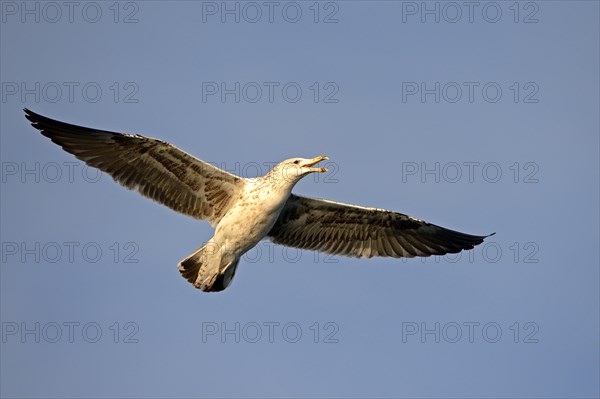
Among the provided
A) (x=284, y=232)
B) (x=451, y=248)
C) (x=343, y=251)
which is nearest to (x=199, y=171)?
(x=284, y=232)

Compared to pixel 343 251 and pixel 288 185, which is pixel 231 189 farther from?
pixel 343 251

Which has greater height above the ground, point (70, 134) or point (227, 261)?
point (70, 134)

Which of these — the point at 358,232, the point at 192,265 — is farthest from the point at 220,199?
the point at 358,232

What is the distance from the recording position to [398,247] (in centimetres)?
1992

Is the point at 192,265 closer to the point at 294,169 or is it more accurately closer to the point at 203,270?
the point at 203,270

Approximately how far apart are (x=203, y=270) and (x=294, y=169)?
7.68ft

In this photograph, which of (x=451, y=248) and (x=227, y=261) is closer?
(x=227, y=261)

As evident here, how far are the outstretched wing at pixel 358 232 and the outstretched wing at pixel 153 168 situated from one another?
129 cm

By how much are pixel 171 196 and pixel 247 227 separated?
163 cm

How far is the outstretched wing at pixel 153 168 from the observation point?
1816cm

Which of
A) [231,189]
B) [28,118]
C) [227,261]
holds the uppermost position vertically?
[28,118]

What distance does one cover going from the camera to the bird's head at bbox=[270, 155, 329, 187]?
1752 cm

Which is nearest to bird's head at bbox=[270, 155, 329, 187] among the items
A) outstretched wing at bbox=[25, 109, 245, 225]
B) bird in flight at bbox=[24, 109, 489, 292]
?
bird in flight at bbox=[24, 109, 489, 292]

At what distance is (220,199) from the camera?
1838 centimetres
